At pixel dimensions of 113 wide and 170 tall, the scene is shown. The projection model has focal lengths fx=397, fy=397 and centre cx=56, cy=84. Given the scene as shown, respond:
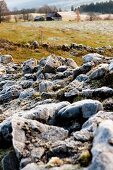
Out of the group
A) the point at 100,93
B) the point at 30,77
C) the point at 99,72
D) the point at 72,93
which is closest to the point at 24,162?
the point at 100,93

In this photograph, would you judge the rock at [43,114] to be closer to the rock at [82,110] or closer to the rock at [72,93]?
the rock at [82,110]

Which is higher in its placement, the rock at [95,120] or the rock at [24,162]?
the rock at [95,120]

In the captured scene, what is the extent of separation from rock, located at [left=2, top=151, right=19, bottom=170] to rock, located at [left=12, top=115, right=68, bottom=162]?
0.33 metres

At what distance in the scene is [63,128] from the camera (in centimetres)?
1393

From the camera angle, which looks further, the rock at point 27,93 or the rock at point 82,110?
the rock at point 27,93

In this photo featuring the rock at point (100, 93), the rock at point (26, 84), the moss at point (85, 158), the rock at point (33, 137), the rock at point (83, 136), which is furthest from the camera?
the rock at point (26, 84)

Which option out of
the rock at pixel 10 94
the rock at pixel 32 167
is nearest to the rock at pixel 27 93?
the rock at pixel 10 94

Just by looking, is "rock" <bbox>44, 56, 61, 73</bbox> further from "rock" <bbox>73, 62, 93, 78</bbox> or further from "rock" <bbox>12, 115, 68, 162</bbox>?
"rock" <bbox>12, 115, 68, 162</bbox>

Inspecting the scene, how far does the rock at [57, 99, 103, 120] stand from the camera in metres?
14.2

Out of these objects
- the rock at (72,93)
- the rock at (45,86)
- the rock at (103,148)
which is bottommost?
the rock at (45,86)

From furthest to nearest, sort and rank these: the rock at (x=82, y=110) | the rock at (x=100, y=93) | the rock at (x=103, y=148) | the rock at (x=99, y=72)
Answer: the rock at (x=99, y=72) < the rock at (x=100, y=93) < the rock at (x=82, y=110) < the rock at (x=103, y=148)

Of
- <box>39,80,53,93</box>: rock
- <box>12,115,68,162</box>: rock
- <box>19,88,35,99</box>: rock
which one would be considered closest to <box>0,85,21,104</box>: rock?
<box>19,88,35,99</box>: rock

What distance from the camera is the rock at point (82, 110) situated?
14164mm

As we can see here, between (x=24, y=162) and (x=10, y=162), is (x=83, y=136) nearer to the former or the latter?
(x=24, y=162)
